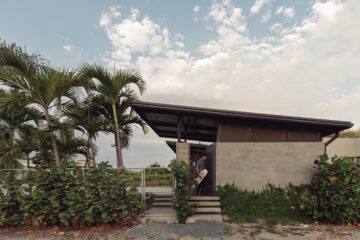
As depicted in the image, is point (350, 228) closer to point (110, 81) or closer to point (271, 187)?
point (271, 187)

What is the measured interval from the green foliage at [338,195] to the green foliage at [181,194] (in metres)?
3.62

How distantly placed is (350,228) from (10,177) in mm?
9739

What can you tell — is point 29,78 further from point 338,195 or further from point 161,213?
point 338,195

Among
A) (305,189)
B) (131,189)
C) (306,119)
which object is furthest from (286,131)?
(131,189)

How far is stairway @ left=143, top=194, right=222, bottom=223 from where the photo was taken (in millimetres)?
6430

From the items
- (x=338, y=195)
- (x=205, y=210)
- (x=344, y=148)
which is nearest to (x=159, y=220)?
(x=205, y=210)

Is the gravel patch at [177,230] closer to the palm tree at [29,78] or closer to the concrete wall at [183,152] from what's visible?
the concrete wall at [183,152]

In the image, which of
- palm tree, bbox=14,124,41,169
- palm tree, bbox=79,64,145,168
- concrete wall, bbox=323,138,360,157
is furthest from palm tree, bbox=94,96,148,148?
concrete wall, bbox=323,138,360,157

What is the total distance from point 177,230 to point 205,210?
127 centimetres

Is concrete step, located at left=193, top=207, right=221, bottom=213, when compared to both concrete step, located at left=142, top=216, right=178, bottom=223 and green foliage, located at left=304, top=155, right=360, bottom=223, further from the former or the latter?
green foliage, located at left=304, top=155, right=360, bottom=223

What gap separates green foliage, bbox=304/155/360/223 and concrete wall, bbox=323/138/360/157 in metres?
18.9

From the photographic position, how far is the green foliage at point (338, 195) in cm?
620

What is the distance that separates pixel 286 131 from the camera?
8008mm

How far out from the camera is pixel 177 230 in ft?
19.2
